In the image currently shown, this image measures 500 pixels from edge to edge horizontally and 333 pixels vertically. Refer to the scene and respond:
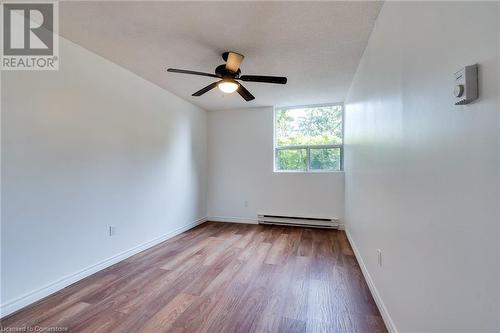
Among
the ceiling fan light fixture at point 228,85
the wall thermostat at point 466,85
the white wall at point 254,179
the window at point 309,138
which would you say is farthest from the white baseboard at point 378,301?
the ceiling fan light fixture at point 228,85

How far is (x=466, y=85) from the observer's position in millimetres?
728

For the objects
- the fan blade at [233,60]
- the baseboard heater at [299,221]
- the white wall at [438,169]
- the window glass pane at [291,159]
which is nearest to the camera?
the white wall at [438,169]

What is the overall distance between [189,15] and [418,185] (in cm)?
203

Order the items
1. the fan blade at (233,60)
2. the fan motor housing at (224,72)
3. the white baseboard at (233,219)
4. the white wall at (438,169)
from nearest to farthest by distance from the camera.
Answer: the white wall at (438,169), the fan blade at (233,60), the fan motor housing at (224,72), the white baseboard at (233,219)

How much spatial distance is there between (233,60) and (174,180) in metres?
2.33

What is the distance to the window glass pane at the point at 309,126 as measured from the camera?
438 centimetres

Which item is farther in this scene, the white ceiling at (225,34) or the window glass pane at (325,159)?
the window glass pane at (325,159)

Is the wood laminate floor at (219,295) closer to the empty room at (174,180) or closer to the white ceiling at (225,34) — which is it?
the empty room at (174,180)

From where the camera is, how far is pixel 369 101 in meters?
2.19

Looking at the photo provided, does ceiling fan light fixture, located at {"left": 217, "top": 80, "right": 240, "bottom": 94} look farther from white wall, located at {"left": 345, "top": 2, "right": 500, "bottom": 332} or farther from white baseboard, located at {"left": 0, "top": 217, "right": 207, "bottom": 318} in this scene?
white baseboard, located at {"left": 0, "top": 217, "right": 207, "bottom": 318}

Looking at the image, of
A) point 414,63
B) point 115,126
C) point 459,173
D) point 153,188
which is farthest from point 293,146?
point 459,173

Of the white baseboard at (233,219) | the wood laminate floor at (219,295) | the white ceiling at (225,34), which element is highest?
the white ceiling at (225,34)

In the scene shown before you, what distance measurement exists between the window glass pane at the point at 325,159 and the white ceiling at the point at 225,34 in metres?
1.58

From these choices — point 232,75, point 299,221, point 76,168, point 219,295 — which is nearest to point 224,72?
point 232,75
